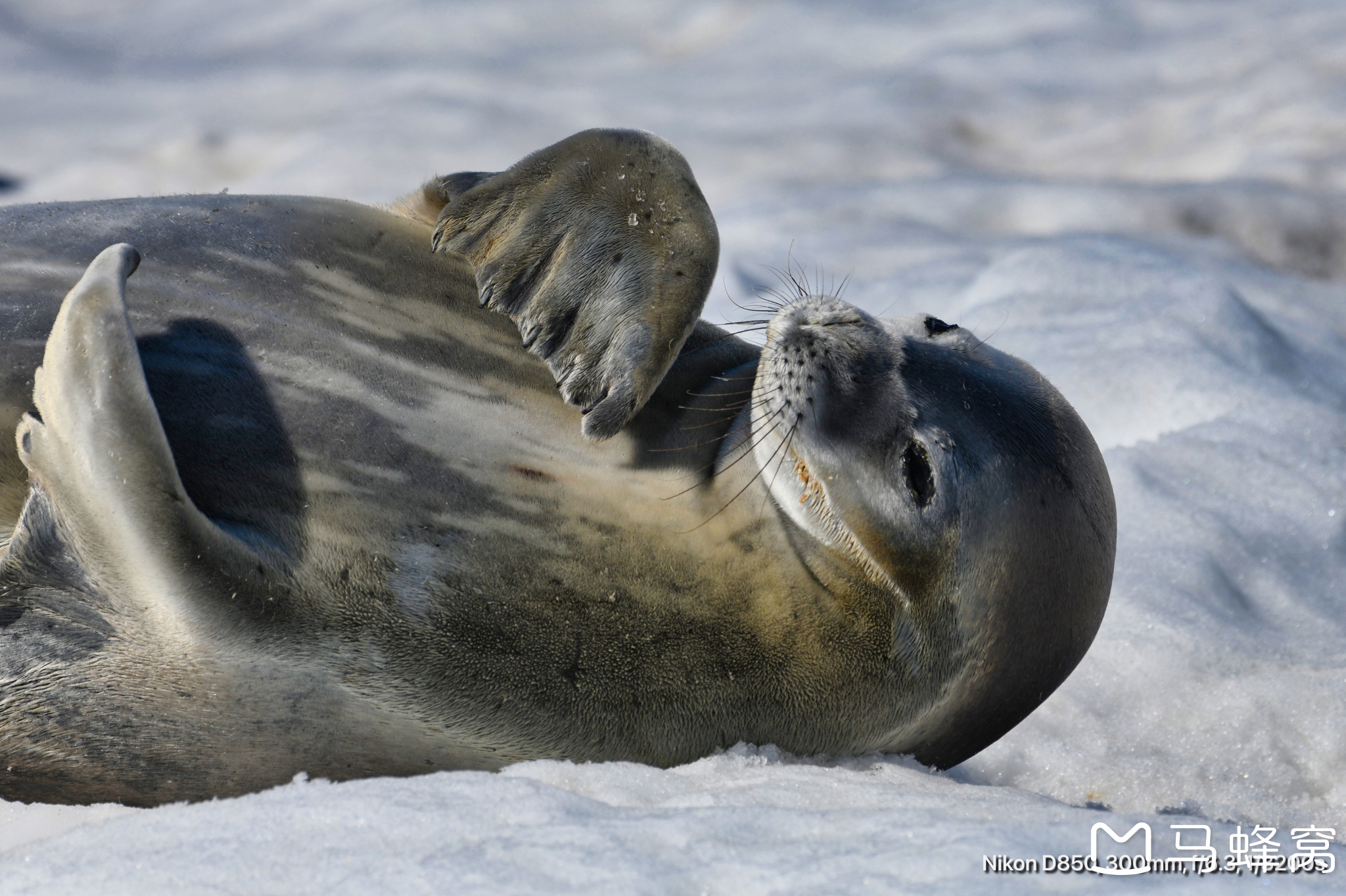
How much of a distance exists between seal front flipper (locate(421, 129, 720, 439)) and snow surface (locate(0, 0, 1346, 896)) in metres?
0.71

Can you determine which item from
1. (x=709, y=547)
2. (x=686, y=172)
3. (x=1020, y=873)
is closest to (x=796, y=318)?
(x=686, y=172)

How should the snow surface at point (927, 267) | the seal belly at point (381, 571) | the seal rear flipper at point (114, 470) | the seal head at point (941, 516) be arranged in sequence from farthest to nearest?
the seal head at point (941, 516) → the seal belly at point (381, 571) → the seal rear flipper at point (114, 470) → the snow surface at point (927, 267)

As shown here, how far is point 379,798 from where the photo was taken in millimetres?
1777

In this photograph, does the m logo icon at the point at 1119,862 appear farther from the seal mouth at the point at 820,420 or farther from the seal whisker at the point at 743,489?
the seal whisker at the point at 743,489

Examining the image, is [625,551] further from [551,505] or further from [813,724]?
[813,724]

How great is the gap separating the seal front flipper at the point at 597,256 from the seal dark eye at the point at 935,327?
0.50 m

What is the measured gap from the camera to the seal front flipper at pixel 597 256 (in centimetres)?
229

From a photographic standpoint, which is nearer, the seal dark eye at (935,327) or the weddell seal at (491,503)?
the weddell seal at (491,503)

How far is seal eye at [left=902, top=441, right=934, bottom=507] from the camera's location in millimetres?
2287

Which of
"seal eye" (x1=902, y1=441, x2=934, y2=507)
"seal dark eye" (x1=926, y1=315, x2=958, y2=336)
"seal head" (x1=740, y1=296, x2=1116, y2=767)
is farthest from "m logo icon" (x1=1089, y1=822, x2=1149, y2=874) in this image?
"seal dark eye" (x1=926, y1=315, x2=958, y2=336)

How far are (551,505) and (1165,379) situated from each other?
9.60 feet

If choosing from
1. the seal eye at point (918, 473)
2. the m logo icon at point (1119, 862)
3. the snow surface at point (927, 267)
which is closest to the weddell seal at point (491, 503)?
the seal eye at point (918, 473)

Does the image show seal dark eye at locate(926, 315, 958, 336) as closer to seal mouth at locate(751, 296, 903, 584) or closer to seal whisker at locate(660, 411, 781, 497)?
seal mouth at locate(751, 296, 903, 584)

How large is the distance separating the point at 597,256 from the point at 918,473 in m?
0.73
